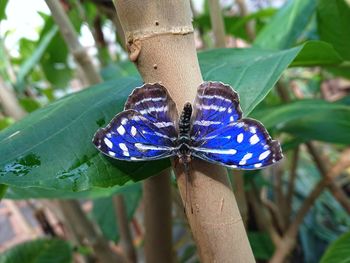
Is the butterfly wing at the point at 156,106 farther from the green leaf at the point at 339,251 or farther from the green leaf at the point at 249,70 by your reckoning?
the green leaf at the point at 339,251

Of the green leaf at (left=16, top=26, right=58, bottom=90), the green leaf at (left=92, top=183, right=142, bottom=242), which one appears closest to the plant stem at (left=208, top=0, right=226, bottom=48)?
the green leaf at (left=92, top=183, right=142, bottom=242)

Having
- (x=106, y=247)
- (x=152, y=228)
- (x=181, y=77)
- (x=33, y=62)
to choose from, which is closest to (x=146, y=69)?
(x=181, y=77)

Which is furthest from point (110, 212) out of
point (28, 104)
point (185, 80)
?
point (185, 80)

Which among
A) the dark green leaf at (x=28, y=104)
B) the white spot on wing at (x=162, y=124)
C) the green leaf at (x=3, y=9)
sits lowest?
the dark green leaf at (x=28, y=104)

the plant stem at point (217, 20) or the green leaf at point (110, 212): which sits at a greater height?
the plant stem at point (217, 20)

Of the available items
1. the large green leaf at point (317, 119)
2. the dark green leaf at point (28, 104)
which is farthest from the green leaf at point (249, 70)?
the dark green leaf at point (28, 104)

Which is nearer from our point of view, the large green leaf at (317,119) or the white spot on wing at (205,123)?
the white spot on wing at (205,123)

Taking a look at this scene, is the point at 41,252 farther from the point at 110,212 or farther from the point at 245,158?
the point at 245,158
